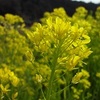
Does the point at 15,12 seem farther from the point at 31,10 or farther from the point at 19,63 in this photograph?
the point at 19,63

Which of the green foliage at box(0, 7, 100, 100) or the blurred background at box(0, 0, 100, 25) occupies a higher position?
the blurred background at box(0, 0, 100, 25)

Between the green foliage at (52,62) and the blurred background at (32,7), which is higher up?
the blurred background at (32,7)

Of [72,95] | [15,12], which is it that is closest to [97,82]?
[72,95]

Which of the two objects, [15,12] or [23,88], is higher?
[15,12]

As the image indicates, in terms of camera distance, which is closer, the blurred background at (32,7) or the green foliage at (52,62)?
the green foliage at (52,62)

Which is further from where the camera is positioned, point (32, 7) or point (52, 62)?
point (32, 7)

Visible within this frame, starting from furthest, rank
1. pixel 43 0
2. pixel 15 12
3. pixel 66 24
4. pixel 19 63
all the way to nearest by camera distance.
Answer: pixel 43 0, pixel 15 12, pixel 19 63, pixel 66 24

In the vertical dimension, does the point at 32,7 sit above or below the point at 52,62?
above

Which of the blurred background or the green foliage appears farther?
the blurred background

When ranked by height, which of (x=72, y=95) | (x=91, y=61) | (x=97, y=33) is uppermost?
(x=97, y=33)

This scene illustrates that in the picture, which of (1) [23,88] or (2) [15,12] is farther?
(2) [15,12]

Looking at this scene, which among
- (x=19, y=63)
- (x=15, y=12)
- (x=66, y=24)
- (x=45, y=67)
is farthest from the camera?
(x=15, y=12)
